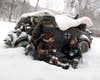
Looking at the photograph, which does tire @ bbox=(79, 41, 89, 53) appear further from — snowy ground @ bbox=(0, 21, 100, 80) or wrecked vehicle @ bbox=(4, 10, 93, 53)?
snowy ground @ bbox=(0, 21, 100, 80)

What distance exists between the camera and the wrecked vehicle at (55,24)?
809cm

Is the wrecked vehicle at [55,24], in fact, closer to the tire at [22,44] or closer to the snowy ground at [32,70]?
the tire at [22,44]

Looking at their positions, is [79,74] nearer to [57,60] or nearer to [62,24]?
[57,60]

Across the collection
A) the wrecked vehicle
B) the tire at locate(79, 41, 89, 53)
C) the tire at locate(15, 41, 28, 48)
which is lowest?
the tire at locate(79, 41, 89, 53)

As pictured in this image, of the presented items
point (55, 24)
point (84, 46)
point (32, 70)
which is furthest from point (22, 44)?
point (32, 70)

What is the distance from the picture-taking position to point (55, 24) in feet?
26.2

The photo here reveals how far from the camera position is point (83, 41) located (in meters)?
9.59

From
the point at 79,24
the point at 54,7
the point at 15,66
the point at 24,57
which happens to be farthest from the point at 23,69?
the point at 54,7

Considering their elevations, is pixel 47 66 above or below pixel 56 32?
below

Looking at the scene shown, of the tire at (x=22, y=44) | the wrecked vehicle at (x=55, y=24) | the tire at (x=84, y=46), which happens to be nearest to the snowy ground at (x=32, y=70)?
the tire at (x=22, y=44)

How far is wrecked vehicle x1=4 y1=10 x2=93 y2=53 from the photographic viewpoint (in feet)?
26.5

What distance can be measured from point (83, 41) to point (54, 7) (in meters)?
62.8

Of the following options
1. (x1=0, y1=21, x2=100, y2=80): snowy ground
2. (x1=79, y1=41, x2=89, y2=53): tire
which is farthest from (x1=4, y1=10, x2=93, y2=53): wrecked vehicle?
(x1=0, y1=21, x2=100, y2=80): snowy ground

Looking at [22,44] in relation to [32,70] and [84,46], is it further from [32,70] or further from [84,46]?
[32,70]
